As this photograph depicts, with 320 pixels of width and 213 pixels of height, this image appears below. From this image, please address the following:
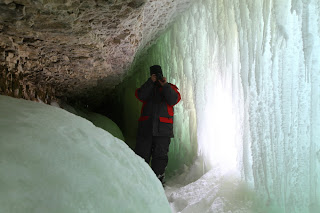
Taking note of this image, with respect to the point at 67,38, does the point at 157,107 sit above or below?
below

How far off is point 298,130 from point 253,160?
43cm

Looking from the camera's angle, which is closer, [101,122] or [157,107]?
[157,107]

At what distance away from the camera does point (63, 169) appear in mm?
1134

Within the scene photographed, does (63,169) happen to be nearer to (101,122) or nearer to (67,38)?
(67,38)

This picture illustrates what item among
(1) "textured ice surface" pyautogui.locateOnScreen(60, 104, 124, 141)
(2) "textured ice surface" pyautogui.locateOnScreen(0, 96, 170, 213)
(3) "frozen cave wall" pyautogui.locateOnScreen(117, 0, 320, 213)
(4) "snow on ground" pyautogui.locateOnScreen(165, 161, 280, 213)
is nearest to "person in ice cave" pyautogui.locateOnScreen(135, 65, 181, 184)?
(3) "frozen cave wall" pyautogui.locateOnScreen(117, 0, 320, 213)

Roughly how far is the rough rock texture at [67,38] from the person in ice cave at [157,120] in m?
0.38

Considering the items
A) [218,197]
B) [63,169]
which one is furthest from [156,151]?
[63,169]

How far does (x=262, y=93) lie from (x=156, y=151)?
4.80 feet

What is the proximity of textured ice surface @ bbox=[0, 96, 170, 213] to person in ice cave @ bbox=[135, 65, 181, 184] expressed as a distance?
149 centimetres

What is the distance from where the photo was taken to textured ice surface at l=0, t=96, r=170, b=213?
983 mm

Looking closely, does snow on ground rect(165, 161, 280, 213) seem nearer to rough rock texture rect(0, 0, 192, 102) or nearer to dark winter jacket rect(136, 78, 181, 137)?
dark winter jacket rect(136, 78, 181, 137)

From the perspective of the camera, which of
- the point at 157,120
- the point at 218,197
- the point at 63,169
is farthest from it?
the point at 157,120

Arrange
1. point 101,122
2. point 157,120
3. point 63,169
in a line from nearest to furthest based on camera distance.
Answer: point 63,169 < point 157,120 < point 101,122

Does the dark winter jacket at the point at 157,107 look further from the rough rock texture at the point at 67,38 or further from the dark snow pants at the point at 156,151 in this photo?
the rough rock texture at the point at 67,38
